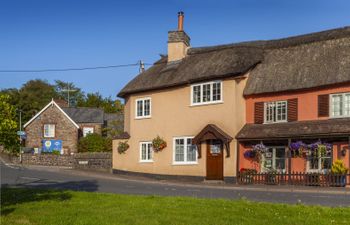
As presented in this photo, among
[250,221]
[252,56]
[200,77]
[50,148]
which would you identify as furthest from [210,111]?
[50,148]

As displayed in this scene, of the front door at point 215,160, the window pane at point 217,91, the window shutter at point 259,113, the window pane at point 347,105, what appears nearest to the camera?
the window pane at point 347,105

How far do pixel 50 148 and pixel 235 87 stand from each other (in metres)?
33.9

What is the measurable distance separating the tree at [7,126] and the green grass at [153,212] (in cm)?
158

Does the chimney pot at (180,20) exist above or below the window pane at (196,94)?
above

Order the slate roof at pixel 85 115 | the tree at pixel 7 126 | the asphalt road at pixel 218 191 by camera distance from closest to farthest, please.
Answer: the tree at pixel 7 126
the asphalt road at pixel 218 191
the slate roof at pixel 85 115

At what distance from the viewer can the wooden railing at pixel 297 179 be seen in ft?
79.7

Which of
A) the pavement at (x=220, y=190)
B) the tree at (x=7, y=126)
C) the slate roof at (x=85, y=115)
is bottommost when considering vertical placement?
the pavement at (x=220, y=190)

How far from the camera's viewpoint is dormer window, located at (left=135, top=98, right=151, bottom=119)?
111 ft

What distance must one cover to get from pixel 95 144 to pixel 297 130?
3192cm

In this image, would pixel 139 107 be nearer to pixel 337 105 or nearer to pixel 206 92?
pixel 206 92

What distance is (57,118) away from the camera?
57812mm

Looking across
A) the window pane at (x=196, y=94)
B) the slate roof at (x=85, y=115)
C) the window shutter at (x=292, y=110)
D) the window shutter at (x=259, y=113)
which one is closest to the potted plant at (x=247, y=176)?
the window shutter at (x=259, y=113)

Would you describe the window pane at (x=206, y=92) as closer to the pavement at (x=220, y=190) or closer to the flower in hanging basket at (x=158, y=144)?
the flower in hanging basket at (x=158, y=144)

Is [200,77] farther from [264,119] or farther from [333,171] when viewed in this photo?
[333,171]
